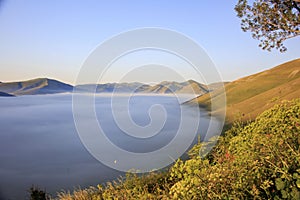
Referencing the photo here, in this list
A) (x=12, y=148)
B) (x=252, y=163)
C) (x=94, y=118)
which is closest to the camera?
(x=252, y=163)

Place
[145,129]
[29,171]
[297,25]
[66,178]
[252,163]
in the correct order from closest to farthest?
1. [252,163]
2. [297,25]
3. [145,129]
4. [66,178]
5. [29,171]

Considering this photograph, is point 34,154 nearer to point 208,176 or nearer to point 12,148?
point 12,148

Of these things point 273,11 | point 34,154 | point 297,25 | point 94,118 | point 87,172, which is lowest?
point 87,172

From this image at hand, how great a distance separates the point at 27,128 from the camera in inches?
1092

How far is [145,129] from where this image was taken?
289 inches

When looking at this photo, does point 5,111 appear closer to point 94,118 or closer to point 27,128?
point 27,128

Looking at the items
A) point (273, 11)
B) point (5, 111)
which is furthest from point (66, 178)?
point (5, 111)

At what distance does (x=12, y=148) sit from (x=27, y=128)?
25.3 feet

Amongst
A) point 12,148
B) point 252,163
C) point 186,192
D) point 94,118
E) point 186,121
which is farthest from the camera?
point 12,148

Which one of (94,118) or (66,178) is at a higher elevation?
(94,118)

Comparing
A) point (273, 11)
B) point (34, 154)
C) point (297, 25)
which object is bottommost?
point (34, 154)

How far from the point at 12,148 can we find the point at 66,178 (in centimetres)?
880

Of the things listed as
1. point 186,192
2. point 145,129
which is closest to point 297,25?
point 145,129

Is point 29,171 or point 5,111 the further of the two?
point 5,111
